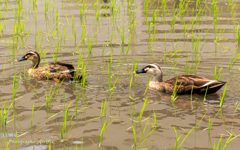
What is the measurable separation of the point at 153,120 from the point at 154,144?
732 millimetres

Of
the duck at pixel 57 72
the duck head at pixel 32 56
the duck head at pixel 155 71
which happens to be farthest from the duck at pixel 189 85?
the duck head at pixel 32 56

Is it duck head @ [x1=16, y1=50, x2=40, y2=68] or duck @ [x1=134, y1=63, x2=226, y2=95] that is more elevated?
duck head @ [x1=16, y1=50, x2=40, y2=68]

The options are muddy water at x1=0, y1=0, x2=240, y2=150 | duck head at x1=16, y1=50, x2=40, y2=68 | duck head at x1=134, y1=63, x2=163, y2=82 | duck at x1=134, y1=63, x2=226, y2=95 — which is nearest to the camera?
muddy water at x1=0, y1=0, x2=240, y2=150

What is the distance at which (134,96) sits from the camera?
591 cm

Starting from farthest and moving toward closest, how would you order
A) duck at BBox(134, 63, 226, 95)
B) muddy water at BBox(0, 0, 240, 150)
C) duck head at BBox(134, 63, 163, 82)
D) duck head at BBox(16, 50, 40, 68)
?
duck head at BBox(16, 50, 40, 68) → duck head at BBox(134, 63, 163, 82) → duck at BBox(134, 63, 226, 95) → muddy water at BBox(0, 0, 240, 150)

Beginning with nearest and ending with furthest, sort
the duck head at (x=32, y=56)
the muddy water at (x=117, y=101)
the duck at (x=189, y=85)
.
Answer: the muddy water at (x=117, y=101), the duck at (x=189, y=85), the duck head at (x=32, y=56)

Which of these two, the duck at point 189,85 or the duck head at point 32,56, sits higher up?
the duck head at point 32,56

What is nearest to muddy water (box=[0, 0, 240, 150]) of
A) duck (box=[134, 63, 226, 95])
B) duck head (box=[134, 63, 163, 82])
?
duck (box=[134, 63, 226, 95])

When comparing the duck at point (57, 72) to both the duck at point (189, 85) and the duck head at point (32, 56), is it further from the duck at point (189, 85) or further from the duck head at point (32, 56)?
the duck at point (189, 85)

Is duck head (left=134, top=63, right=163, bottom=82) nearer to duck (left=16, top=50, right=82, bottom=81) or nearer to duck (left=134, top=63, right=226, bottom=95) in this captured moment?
duck (left=134, top=63, right=226, bottom=95)

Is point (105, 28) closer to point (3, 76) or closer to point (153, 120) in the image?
point (3, 76)

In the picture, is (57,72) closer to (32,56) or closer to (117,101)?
(32,56)

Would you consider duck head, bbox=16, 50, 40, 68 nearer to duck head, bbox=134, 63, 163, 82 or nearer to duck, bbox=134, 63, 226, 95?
duck head, bbox=134, 63, 163, 82

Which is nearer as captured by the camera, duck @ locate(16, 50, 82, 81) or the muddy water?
the muddy water
